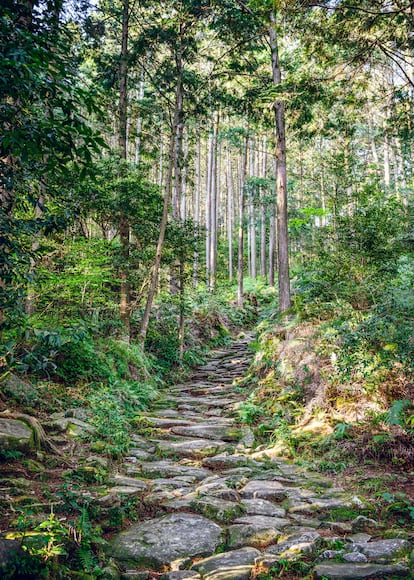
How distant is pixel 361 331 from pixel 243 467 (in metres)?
2.48

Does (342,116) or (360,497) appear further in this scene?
(342,116)

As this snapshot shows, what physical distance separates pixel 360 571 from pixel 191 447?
3.61 m

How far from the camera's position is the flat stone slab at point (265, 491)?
4.24m

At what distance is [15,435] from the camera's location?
4066 millimetres

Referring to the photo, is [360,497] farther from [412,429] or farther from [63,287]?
[63,287]

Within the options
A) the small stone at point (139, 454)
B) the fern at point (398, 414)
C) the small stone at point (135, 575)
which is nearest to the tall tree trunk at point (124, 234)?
the small stone at point (139, 454)

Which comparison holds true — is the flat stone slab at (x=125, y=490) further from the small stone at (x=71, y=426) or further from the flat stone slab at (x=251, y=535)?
the small stone at (x=71, y=426)

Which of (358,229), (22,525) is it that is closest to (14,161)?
(22,525)

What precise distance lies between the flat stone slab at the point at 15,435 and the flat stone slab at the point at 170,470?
144 cm

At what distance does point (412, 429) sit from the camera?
4426 mm

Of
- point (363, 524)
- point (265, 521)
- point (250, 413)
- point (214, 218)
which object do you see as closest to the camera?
point (363, 524)

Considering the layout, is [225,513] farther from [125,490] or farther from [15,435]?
[15,435]

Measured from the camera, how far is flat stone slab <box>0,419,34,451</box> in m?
3.95

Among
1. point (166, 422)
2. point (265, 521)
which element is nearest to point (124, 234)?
point (166, 422)
